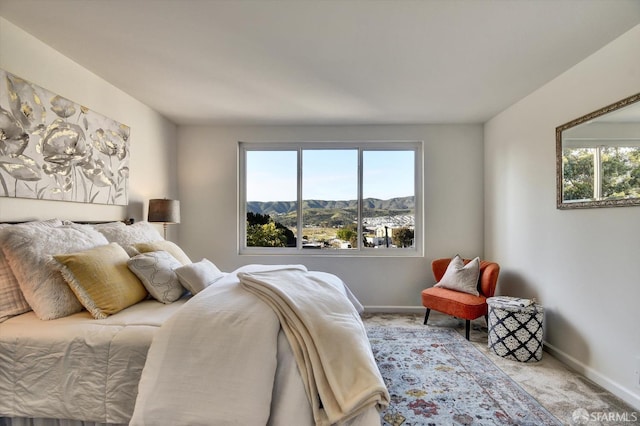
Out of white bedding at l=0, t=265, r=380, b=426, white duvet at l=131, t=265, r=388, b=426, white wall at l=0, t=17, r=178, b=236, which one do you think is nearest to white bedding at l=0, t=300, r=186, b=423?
white bedding at l=0, t=265, r=380, b=426

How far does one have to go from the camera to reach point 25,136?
1992 millimetres

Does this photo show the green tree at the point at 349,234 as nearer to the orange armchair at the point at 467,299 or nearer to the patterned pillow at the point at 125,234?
the orange armchair at the point at 467,299

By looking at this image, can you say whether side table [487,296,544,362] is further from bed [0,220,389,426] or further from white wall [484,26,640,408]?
bed [0,220,389,426]

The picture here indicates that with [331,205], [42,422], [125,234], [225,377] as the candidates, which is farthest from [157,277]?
[331,205]

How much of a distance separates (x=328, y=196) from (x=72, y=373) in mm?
3108

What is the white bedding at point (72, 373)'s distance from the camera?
4.68 ft

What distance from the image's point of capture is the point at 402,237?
404cm

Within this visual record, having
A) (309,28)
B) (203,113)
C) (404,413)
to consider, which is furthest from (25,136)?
(404,413)

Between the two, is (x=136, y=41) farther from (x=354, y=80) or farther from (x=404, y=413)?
(x=404, y=413)

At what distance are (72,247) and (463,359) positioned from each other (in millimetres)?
3065

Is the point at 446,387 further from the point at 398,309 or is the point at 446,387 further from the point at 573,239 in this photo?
the point at 398,309

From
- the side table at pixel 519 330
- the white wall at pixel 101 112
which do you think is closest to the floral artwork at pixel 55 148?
the white wall at pixel 101 112

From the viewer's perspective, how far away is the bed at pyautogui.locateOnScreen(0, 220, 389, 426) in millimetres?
1296

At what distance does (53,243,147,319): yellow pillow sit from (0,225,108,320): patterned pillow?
7cm
